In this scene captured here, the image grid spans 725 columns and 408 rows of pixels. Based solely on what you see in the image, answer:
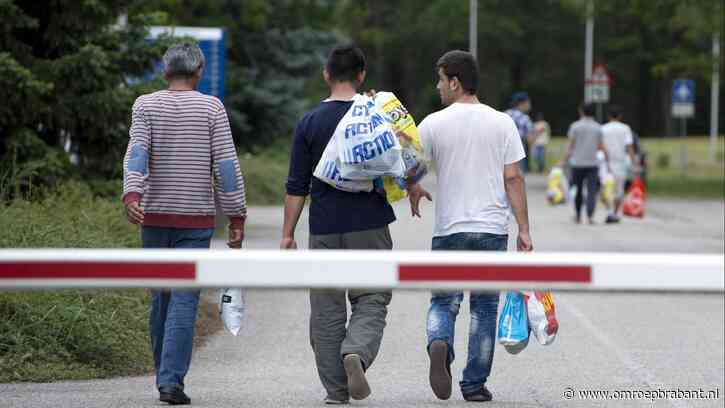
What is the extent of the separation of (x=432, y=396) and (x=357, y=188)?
119 centimetres

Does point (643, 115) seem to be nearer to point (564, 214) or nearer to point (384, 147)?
point (564, 214)

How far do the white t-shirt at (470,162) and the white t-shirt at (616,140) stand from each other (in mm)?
14187

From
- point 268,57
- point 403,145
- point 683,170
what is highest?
point 268,57

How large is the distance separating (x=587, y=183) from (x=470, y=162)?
1383cm

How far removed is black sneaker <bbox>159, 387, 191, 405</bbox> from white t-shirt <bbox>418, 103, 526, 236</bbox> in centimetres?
148

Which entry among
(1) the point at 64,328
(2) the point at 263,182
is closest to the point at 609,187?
(2) the point at 263,182

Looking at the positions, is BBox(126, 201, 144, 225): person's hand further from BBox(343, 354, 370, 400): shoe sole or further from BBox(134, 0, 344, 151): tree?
BBox(134, 0, 344, 151): tree

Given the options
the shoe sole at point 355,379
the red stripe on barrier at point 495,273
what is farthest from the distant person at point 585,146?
the red stripe on barrier at point 495,273

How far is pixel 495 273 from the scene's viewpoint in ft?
14.3

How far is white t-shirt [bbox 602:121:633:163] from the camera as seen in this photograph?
70.2 feet

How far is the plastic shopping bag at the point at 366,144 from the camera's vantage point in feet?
22.7

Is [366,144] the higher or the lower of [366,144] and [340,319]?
the higher

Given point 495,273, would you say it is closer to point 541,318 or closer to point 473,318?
point 541,318

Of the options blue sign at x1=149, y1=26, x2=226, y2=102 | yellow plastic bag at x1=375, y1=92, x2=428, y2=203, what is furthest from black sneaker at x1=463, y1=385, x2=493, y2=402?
blue sign at x1=149, y1=26, x2=226, y2=102
